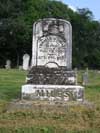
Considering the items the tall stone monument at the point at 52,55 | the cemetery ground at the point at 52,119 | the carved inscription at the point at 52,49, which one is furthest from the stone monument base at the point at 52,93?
the carved inscription at the point at 52,49

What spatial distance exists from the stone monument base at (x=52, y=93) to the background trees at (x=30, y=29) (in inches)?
1415

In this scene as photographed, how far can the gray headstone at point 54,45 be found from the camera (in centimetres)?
1237

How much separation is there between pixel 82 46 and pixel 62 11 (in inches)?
290

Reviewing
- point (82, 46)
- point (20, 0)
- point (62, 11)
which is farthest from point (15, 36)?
point (82, 46)

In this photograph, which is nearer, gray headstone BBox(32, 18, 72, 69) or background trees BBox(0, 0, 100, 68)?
gray headstone BBox(32, 18, 72, 69)

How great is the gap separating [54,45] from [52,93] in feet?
4.62

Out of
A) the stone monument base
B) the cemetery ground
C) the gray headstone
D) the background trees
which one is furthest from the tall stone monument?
the background trees

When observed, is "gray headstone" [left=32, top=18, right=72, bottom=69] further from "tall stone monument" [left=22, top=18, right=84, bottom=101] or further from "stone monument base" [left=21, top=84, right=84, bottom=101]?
"stone monument base" [left=21, top=84, right=84, bottom=101]

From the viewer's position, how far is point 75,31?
224ft

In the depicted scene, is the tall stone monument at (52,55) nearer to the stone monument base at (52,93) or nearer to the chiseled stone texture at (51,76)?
the chiseled stone texture at (51,76)

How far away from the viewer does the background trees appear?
48594 mm

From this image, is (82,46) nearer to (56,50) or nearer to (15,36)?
(15,36)

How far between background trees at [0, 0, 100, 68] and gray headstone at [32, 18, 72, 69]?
1388 inches

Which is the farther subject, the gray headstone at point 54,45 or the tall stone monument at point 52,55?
the gray headstone at point 54,45
